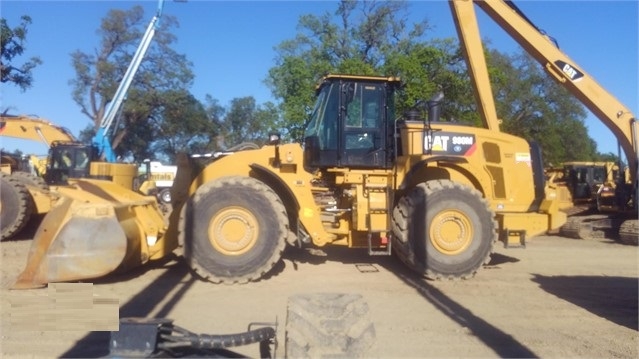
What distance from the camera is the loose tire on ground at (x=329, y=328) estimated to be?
9.54ft

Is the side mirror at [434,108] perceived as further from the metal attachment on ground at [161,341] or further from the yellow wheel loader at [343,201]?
the metal attachment on ground at [161,341]

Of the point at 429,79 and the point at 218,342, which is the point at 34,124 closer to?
the point at 429,79

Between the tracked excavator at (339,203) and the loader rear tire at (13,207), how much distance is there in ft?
15.8

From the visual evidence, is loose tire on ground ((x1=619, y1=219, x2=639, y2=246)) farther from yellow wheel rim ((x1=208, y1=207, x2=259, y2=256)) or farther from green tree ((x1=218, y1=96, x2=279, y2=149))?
green tree ((x1=218, y1=96, x2=279, y2=149))

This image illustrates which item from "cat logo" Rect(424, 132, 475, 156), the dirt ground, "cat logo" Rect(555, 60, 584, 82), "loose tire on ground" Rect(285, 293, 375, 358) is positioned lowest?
the dirt ground

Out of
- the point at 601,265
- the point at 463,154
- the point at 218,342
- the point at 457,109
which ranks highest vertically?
the point at 457,109

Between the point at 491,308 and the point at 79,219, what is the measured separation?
5.15 metres

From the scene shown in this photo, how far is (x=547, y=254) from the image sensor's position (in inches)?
507

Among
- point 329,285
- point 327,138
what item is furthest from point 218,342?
point 327,138

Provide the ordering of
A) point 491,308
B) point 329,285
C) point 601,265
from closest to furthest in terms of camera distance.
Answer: point 491,308 < point 329,285 < point 601,265

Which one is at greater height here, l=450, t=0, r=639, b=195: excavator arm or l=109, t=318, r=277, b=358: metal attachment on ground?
l=450, t=0, r=639, b=195: excavator arm

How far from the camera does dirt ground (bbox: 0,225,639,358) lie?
5.37m

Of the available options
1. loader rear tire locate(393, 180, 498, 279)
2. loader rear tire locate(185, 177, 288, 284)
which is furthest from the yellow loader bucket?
loader rear tire locate(393, 180, 498, 279)

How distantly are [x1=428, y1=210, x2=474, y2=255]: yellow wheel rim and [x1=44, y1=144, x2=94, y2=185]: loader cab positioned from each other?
12.7 m
